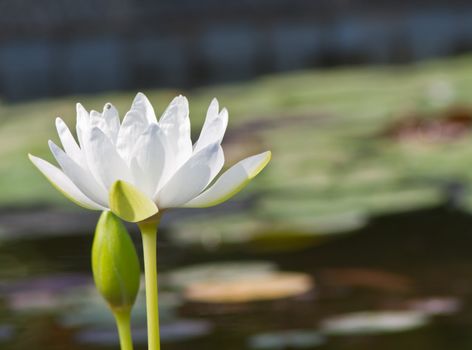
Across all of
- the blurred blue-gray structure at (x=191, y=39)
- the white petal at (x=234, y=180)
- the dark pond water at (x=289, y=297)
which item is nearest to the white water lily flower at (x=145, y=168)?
the white petal at (x=234, y=180)

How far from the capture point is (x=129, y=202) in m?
0.86

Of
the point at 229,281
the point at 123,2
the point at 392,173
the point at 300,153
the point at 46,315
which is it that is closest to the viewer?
the point at 46,315

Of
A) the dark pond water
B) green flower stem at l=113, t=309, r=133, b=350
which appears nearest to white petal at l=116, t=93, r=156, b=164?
green flower stem at l=113, t=309, r=133, b=350

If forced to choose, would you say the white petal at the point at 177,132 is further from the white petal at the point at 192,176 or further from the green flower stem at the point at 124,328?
the green flower stem at the point at 124,328

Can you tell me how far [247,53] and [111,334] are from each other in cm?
582

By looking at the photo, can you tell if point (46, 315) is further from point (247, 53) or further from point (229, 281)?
point (247, 53)

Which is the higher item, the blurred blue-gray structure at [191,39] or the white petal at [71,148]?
the blurred blue-gray structure at [191,39]

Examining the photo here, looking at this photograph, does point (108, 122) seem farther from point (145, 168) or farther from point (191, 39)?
point (191, 39)

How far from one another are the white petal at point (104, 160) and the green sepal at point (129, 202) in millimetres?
30

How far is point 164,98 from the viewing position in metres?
5.39

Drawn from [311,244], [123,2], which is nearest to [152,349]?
[311,244]

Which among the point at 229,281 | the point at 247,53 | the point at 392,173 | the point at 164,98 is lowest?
the point at 229,281

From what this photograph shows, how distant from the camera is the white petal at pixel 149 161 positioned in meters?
0.90

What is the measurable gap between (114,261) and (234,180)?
4.7 inches
